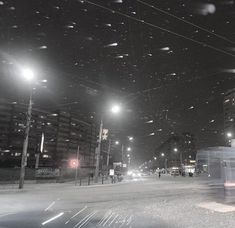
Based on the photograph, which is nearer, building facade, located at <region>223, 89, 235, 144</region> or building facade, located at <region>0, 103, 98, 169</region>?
building facade, located at <region>0, 103, 98, 169</region>

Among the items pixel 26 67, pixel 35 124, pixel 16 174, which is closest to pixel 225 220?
pixel 26 67

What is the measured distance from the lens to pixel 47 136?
146125 millimetres

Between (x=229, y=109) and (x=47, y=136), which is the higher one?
(x=229, y=109)

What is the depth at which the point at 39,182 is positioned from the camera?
36.1 metres

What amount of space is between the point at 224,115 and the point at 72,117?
250 ft

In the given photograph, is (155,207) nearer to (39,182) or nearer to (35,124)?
(39,182)

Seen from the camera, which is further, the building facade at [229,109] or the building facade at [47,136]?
the building facade at [229,109]

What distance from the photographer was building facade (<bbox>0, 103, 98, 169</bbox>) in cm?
11350

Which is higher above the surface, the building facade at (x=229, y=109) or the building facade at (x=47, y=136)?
the building facade at (x=229, y=109)

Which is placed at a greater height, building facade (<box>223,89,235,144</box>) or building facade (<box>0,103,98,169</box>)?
building facade (<box>223,89,235,144</box>)

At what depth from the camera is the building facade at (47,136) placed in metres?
114

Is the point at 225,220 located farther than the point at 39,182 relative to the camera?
No

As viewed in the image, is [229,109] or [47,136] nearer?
[47,136]

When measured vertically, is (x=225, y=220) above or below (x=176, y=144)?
below
